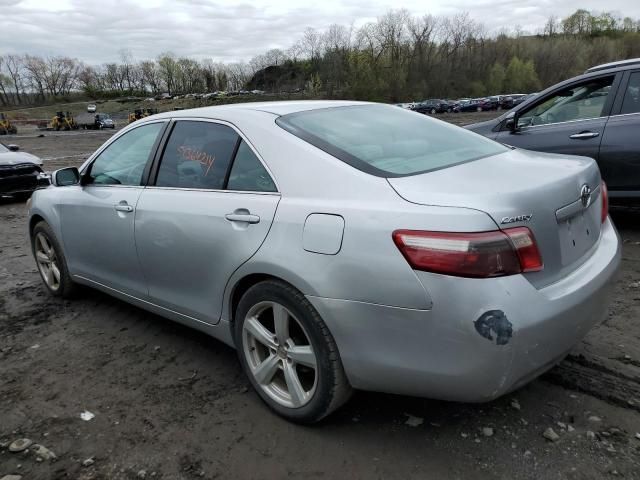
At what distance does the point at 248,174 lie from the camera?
273 cm

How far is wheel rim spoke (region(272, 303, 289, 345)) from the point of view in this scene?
8.08ft

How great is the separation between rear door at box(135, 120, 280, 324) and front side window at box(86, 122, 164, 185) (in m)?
0.22

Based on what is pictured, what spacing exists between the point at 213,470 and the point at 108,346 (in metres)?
1.65

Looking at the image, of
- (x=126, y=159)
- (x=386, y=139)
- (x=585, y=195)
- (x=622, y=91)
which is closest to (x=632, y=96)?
(x=622, y=91)

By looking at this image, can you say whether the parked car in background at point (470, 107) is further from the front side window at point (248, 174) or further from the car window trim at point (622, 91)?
the front side window at point (248, 174)

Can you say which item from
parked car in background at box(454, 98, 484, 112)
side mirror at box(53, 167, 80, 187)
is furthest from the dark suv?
parked car in background at box(454, 98, 484, 112)

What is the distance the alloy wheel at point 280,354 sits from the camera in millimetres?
2467

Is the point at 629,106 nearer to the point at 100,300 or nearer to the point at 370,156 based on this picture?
the point at 370,156

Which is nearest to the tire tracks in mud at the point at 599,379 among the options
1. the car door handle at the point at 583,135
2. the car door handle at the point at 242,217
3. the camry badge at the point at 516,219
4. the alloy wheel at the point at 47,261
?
the camry badge at the point at 516,219

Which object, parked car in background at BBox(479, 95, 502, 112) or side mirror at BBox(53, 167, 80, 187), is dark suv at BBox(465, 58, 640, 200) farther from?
parked car in background at BBox(479, 95, 502, 112)

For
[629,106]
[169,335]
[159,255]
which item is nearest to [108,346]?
[169,335]

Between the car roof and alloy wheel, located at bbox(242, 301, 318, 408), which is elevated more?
the car roof

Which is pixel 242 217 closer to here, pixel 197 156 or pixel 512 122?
pixel 197 156

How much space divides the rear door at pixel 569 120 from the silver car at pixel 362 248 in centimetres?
264
